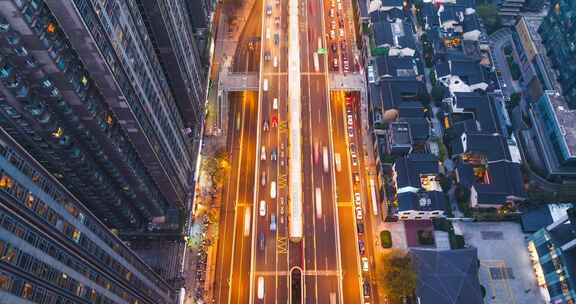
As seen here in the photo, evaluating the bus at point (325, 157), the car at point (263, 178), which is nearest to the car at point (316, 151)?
the bus at point (325, 157)

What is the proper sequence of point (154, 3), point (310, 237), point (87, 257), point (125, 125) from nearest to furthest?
point (87, 257), point (125, 125), point (154, 3), point (310, 237)

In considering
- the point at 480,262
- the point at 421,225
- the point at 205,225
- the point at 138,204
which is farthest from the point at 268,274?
the point at 480,262

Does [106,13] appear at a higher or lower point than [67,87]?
higher

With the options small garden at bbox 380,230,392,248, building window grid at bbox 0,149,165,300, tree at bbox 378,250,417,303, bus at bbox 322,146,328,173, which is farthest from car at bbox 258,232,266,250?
building window grid at bbox 0,149,165,300

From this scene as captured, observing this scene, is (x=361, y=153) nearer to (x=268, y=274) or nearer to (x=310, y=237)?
(x=310, y=237)

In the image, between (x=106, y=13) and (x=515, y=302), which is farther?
(x=515, y=302)

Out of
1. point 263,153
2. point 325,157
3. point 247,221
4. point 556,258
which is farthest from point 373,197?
point 556,258

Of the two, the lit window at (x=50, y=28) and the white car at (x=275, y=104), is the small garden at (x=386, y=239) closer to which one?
the white car at (x=275, y=104)
